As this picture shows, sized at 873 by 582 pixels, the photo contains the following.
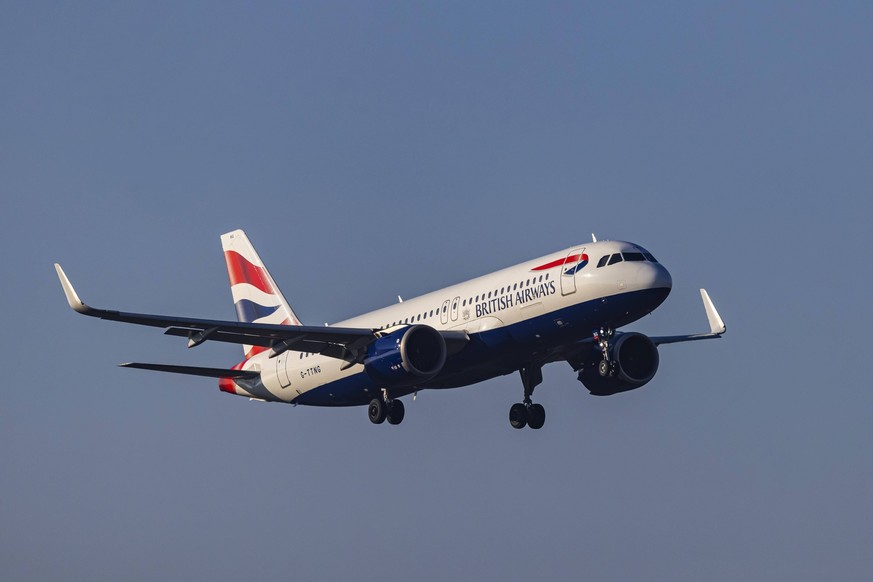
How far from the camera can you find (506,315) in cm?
5691

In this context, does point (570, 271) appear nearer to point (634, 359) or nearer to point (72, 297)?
point (634, 359)

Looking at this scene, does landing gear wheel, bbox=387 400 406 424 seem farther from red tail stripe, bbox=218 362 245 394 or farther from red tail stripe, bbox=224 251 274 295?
red tail stripe, bbox=224 251 274 295

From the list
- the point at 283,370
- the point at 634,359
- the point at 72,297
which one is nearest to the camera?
the point at 72,297

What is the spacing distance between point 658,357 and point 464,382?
7.84 meters

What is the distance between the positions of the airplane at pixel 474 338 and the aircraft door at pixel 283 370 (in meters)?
0.04

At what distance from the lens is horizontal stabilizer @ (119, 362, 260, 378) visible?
59375mm

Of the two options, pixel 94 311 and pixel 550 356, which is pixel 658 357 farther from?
pixel 94 311

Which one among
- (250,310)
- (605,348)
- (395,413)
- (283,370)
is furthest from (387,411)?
(250,310)

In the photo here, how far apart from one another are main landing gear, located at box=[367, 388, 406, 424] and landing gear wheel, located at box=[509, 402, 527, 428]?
526 cm

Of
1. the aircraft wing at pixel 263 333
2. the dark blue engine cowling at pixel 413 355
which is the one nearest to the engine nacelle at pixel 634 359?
the dark blue engine cowling at pixel 413 355

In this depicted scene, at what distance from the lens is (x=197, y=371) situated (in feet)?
207

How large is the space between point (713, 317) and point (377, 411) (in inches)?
582

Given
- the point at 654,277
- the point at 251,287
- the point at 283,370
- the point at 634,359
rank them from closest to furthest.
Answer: the point at 654,277, the point at 634,359, the point at 283,370, the point at 251,287

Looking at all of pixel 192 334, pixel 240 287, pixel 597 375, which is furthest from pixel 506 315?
pixel 240 287
